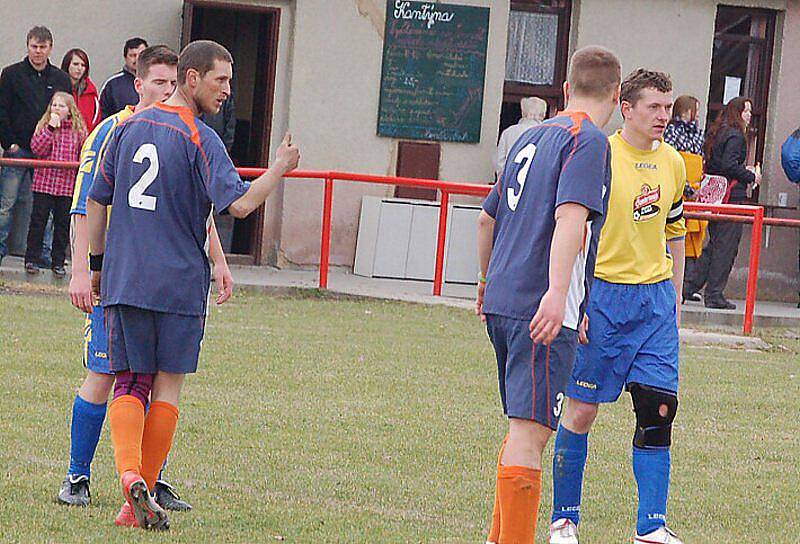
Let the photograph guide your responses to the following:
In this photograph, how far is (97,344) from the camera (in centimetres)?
632

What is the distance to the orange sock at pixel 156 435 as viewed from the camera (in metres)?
5.95

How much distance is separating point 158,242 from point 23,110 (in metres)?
9.31

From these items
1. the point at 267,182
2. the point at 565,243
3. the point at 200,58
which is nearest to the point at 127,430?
the point at 267,182

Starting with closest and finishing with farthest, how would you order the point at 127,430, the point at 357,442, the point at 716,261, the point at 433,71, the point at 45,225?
the point at 127,430
the point at 357,442
the point at 45,225
the point at 716,261
the point at 433,71

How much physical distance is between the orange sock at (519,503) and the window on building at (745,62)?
13.1 metres

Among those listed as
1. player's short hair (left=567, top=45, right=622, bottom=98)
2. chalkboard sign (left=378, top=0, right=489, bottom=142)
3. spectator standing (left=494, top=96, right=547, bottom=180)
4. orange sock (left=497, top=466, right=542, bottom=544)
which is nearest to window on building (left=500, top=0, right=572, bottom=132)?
chalkboard sign (left=378, top=0, right=489, bottom=142)

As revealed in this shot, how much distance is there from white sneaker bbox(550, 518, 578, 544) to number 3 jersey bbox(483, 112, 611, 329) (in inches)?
42.5

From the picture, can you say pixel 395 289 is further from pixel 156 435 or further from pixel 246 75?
pixel 156 435

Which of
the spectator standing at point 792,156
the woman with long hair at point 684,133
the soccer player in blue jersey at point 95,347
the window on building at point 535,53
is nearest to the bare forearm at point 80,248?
the soccer player in blue jersey at point 95,347

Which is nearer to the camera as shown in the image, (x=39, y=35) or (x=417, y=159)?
(x=39, y=35)

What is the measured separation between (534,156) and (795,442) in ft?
13.9

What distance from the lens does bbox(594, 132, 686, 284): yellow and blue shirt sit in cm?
633

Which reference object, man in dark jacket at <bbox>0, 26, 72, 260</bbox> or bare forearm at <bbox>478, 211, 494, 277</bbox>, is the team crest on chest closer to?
bare forearm at <bbox>478, 211, 494, 277</bbox>

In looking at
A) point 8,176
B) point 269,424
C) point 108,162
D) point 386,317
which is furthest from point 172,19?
point 108,162
